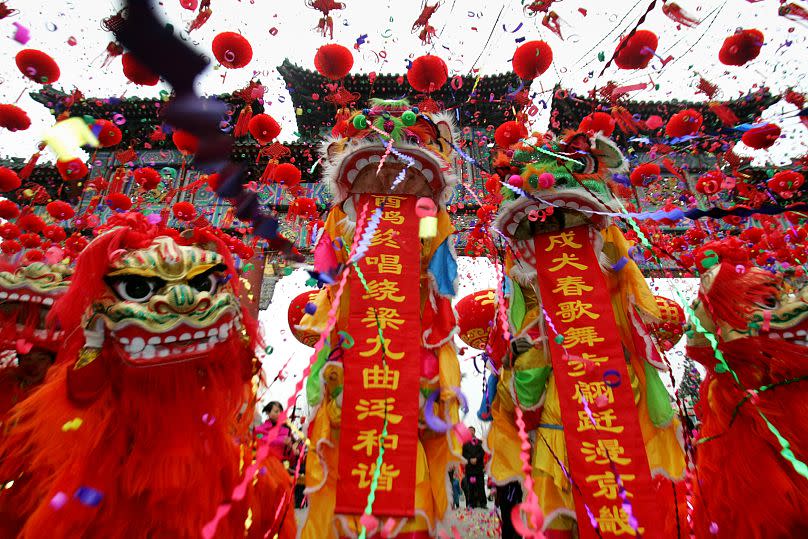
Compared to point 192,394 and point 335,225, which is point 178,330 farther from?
point 335,225

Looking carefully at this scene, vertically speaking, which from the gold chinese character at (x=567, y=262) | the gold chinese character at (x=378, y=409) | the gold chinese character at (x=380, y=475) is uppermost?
the gold chinese character at (x=567, y=262)

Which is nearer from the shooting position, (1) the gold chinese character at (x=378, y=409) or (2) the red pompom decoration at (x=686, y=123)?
(1) the gold chinese character at (x=378, y=409)

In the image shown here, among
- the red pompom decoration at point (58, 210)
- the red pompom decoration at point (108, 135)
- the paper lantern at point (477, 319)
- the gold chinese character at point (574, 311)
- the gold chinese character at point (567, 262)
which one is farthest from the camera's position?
the red pompom decoration at point (58, 210)

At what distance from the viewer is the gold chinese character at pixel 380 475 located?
1857mm

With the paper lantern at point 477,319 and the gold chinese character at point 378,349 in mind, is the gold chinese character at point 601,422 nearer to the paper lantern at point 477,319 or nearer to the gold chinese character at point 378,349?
the gold chinese character at point 378,349

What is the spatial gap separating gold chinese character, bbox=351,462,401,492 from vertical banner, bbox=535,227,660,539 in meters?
0.82

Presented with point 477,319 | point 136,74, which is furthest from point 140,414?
point 477,319

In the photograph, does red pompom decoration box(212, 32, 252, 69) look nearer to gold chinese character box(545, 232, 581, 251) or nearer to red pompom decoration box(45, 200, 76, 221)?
gold chinese character box(545, 232, 581, 251)

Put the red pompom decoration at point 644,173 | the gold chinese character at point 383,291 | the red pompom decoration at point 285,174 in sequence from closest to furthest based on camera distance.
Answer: the gold chinese character at point 383,291 → the red pompom decoration at point 644,173 → the red pompom decoration at point 285,174

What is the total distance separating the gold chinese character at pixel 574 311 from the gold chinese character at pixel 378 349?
99cm

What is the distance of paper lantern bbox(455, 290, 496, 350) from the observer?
10.9 feet

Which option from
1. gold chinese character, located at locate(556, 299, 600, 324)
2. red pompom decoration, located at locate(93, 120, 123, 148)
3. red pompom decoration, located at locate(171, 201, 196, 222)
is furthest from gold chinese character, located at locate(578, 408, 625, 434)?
red pompom decoration, located at locate(171, 201, 196, 222)

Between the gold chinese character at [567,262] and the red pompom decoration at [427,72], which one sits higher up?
the red pompom decoration at [427,72]

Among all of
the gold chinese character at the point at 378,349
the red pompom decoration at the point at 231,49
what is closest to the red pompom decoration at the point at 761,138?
the gold chinese character at the point at 378,349
